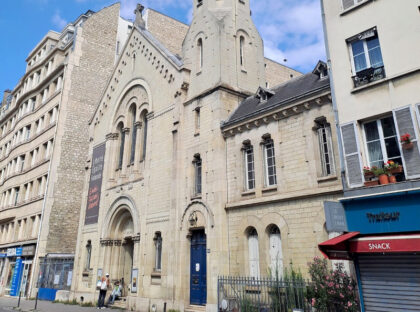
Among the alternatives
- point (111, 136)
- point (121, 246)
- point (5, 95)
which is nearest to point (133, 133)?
point (111, 136)

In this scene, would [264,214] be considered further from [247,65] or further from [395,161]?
[247,65]

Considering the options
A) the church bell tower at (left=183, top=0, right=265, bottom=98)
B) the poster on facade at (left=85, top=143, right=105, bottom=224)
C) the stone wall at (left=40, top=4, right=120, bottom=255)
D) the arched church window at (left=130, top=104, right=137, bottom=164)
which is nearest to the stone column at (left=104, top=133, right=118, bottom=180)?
the poster on facade at (left=85, top=143, right=105, bottom=224)

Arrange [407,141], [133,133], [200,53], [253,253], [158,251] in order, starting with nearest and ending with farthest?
[407,141]
[253,253]
[158,251]
[200,53]
[133,133]

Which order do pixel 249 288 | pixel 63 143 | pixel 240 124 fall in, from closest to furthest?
pixel 249 288 < pixel 240 124 < pixel 63 143

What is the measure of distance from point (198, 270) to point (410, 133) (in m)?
10.8

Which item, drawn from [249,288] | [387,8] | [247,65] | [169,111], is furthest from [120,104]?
[387,8]

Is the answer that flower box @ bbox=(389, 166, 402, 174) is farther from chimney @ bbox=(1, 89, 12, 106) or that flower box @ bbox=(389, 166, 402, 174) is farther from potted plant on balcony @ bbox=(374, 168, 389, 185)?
chimney @ bbox=(1, 89, 12, 106)

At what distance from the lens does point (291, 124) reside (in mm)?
14375

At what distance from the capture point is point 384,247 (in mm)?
9375

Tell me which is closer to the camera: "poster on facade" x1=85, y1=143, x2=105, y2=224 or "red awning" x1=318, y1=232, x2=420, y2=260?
"red awning" x1=318, y1=232, x2=420, y2=260

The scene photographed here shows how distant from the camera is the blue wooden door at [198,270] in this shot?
1600 centimetres

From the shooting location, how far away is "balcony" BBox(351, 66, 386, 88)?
10594mm

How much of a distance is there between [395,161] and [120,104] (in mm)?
20074

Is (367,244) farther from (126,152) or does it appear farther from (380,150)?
(126,152)
